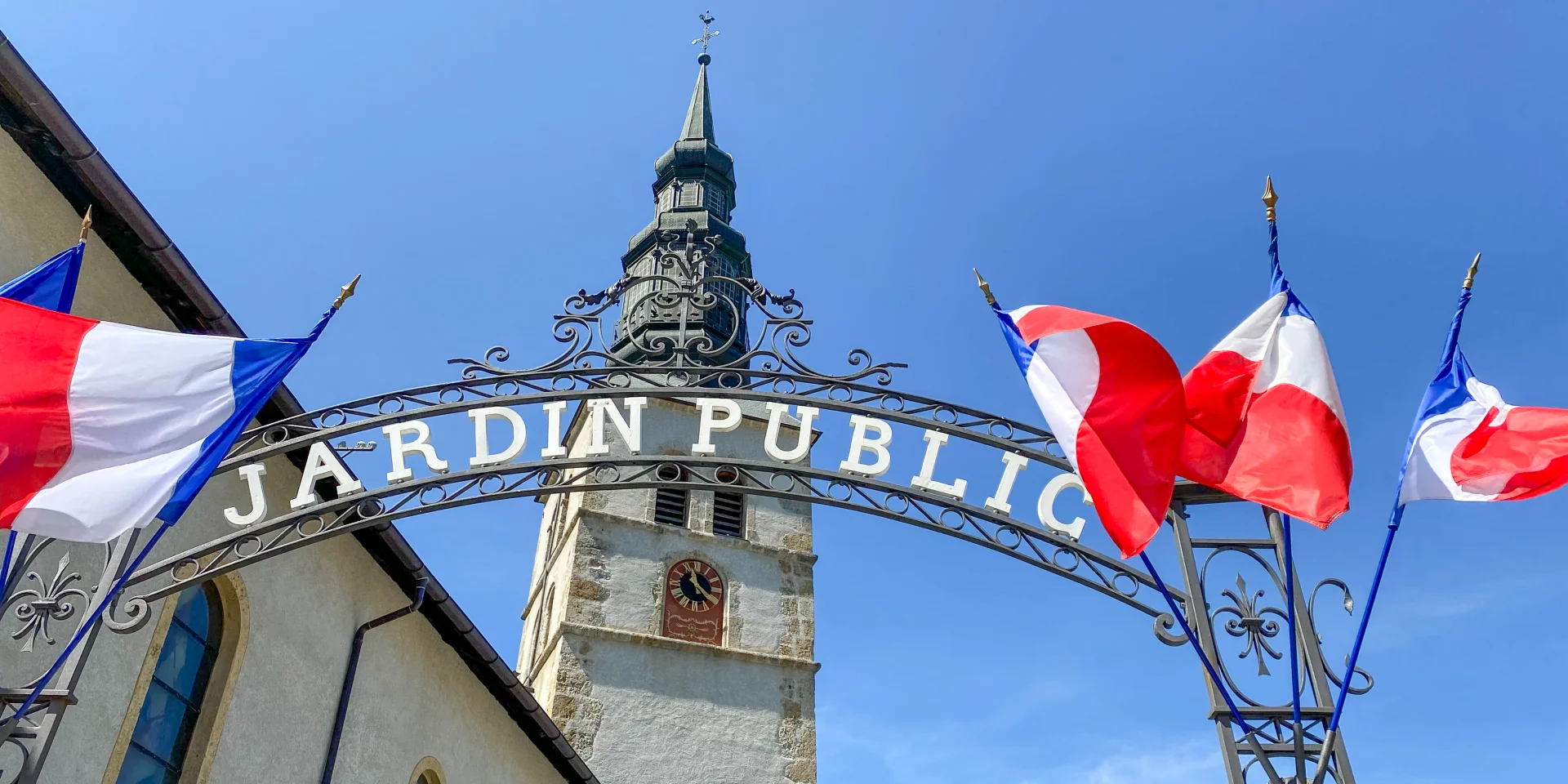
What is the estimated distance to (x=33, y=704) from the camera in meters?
6.03

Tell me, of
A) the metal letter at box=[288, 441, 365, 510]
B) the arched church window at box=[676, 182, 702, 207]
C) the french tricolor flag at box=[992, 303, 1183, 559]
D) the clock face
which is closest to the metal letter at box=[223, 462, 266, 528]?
the metal letter at box=[288, 441, 365, 510]

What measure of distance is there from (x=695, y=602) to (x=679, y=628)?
0.81 m

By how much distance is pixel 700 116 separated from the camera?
38.9 meters

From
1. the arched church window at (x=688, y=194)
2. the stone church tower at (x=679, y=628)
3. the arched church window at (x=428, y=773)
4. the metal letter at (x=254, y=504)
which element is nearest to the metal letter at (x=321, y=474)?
the metal letter at (x=254, y=504)

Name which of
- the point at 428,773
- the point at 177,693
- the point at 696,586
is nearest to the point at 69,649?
the point at 177,693

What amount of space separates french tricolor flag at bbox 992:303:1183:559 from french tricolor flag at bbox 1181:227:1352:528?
1.22 feet

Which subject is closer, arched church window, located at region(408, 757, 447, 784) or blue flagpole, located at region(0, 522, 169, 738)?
blue flagpole, located at region(0, 522, 169, 738)

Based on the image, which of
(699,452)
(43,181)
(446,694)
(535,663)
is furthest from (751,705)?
(43,181)

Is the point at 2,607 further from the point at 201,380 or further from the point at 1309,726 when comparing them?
the point at 1309,726

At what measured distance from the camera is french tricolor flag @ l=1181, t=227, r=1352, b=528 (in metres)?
6.77

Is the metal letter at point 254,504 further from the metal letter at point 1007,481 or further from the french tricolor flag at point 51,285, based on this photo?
the metal letter at point 1007,481

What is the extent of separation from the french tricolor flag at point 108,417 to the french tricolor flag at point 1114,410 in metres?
4.40

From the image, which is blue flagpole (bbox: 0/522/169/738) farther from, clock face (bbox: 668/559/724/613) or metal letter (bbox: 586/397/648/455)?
clock face (bbox: 668/559/724/613)

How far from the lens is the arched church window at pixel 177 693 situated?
835 cm
